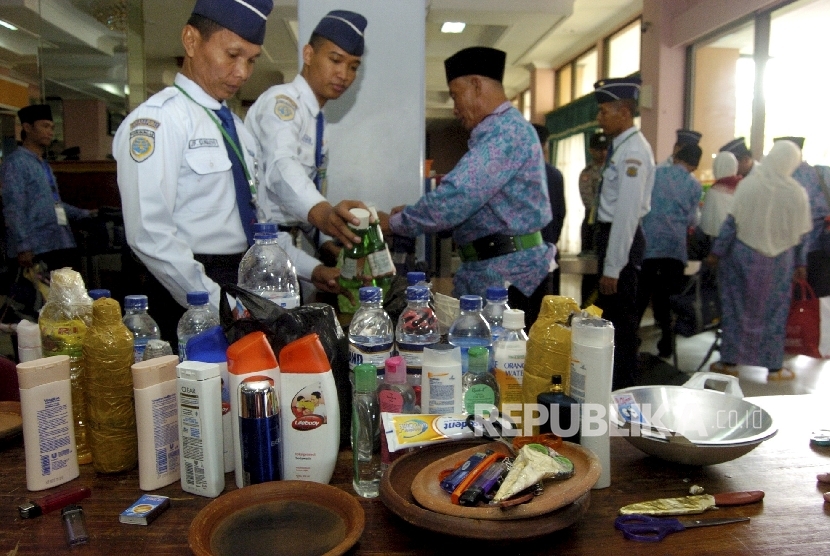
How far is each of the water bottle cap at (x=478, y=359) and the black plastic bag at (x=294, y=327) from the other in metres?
0.23

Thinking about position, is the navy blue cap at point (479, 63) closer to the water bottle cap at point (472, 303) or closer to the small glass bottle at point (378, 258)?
the small glass bottle at point (378, 258)

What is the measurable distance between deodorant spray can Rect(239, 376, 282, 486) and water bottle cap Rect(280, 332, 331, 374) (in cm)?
4

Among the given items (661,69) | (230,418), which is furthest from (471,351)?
(661,69)

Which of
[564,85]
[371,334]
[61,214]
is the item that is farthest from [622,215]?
[564,85]

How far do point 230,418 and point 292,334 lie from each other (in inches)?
6.6

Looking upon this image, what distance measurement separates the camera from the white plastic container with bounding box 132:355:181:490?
94 centimetres

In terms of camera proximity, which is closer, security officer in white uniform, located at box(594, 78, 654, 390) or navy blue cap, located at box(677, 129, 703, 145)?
security officer in white uniform, located at box(594, 78, 654, 390)

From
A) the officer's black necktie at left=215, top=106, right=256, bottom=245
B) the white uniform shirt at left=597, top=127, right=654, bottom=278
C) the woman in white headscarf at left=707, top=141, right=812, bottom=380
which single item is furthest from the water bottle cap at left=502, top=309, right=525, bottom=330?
the woman in white headscarf at left=707, top=141, right=812, bottom=380

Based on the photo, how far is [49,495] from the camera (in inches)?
36.9

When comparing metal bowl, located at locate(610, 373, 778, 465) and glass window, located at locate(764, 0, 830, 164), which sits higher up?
glass window, located at locate(764, 0, 830, 164)

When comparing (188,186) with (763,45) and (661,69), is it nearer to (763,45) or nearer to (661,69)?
(763,45)

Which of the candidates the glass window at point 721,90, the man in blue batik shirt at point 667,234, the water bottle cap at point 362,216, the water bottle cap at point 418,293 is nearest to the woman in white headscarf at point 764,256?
the man in blue batik shirt at point 667,234

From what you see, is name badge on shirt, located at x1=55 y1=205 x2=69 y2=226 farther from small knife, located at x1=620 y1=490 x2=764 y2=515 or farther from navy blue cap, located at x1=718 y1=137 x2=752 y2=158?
navy blue cap, located at x1=718 y1=137 x2=752 y2=158

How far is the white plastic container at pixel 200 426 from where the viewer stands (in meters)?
0.91
